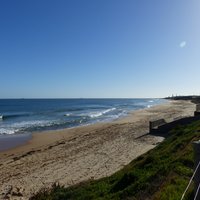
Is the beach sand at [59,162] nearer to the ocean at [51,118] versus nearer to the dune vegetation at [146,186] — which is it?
the dune vegetation at [146,186]

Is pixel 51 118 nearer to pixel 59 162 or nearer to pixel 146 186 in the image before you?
pixel 59 162

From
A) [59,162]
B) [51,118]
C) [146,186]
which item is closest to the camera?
[146,186]

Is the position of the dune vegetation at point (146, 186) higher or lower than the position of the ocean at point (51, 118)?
higher

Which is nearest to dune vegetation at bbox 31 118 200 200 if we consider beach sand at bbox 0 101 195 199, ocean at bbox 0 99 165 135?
beach sand at bbox 0 101 195 199

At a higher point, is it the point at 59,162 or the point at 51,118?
the point at 59,162

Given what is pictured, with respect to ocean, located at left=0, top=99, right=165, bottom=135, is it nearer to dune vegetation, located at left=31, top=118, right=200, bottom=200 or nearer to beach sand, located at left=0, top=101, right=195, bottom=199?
beach sand, located at left=0, top=101, right=195, bottom=199

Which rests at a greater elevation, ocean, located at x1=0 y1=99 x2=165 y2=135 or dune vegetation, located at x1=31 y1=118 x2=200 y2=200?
dune vegetation, located at x1=31 y1=118 x2=200 y2=200

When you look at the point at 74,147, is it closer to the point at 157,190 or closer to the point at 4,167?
the point at 4,167

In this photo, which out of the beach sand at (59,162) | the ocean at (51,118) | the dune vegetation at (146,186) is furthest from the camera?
the ocean at (51,118)

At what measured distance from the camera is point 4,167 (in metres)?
16.6

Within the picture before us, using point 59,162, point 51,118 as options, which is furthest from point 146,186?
point 51,118

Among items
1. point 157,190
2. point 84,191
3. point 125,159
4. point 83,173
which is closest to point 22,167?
point 83,173

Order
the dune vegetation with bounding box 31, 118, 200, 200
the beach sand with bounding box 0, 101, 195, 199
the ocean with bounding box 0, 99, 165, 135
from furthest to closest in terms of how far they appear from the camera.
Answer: the ocean with bounding box 0, 99, 165, 135
the beach sand with bounding box 0, 101, 195, 199
the dune vegetation with bounding box 31, 118, 200, 200

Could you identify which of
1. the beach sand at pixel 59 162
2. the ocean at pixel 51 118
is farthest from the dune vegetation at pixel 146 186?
the ocean at pixel 51 118
